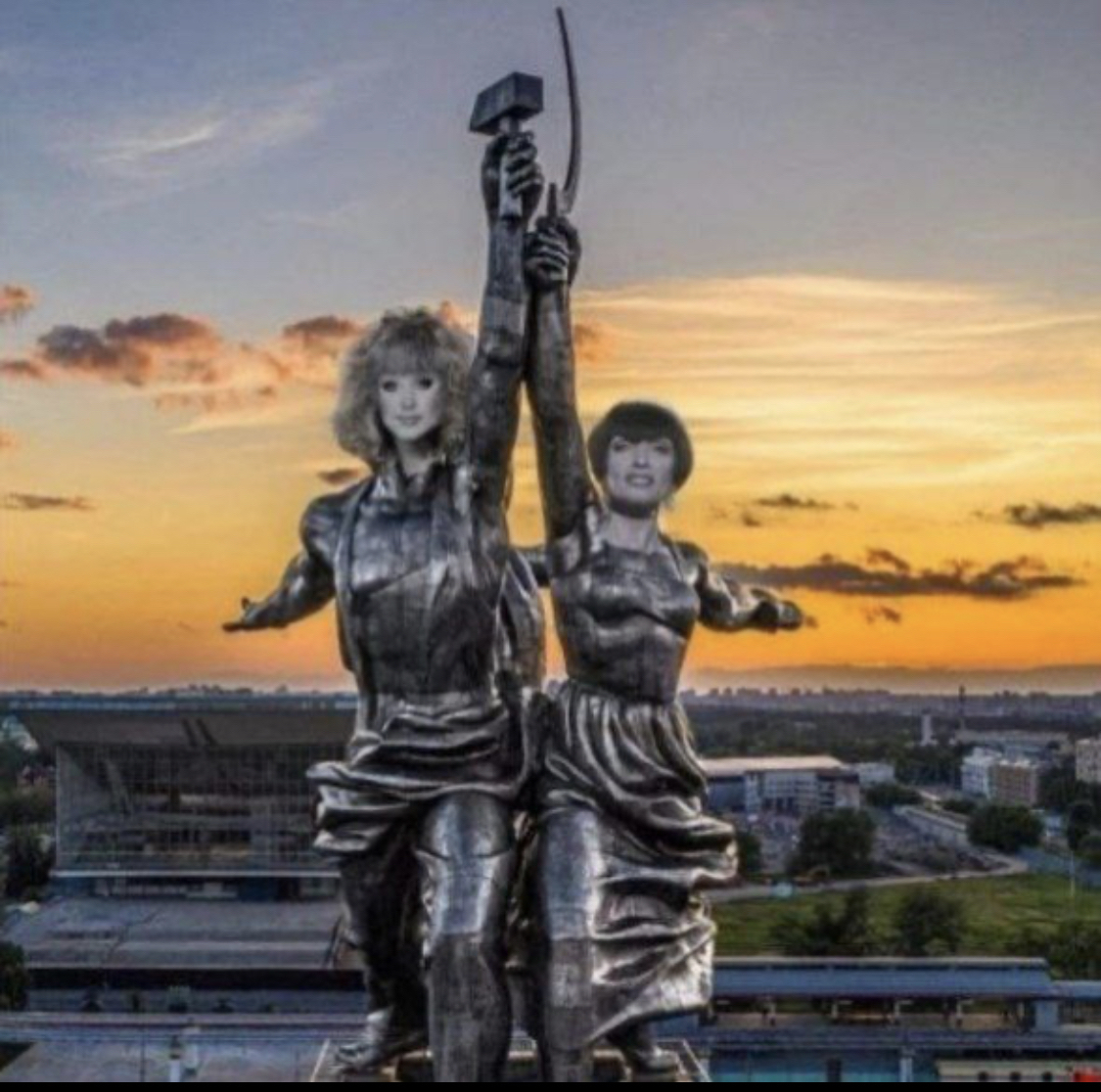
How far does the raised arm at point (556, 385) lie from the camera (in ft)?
24.9

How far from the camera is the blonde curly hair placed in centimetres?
776

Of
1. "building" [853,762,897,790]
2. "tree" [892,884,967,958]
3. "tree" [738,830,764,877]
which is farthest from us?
"building" [853,762,897,790]

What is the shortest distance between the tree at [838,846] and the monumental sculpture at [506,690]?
3682 centimetres

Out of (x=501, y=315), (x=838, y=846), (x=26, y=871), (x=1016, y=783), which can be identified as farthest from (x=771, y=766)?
(x=501, y=315)

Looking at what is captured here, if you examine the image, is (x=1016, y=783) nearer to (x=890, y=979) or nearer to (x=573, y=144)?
(x=890, y=979)

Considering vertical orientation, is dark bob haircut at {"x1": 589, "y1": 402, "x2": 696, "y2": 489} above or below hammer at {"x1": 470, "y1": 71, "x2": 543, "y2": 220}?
below

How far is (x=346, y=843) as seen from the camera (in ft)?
24.8

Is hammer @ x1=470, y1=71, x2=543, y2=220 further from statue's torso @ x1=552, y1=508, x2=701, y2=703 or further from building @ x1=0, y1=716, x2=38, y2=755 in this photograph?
building @ x1=0, y1=716, x2=38, y2=755

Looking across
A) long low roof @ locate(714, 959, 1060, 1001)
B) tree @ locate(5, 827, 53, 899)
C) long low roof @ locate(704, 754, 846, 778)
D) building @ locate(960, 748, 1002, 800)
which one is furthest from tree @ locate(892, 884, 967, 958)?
building @ locate(960, 748, 1002, 800)

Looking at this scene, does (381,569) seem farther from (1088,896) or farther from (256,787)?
(1088,896)

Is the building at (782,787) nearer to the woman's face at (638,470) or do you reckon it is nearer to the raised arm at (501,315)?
the woman's face at (638,470)

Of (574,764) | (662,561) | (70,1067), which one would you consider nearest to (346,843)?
(574,764)

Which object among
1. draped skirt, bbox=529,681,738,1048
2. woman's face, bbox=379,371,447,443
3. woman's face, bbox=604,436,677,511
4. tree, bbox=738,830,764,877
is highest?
woman's face, bbox=379,371,447,443

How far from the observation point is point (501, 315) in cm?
752
